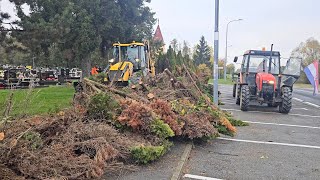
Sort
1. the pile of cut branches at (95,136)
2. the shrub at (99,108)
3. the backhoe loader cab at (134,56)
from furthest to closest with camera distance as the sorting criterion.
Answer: the backhoe loader cab at (134,56)
the shrub at (99,108)
the pile of cut branches at (95,136)

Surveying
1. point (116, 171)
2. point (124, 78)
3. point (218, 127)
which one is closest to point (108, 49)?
point (124, 78)

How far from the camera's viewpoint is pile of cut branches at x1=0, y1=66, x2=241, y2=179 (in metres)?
4.53

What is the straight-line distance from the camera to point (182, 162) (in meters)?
6.00

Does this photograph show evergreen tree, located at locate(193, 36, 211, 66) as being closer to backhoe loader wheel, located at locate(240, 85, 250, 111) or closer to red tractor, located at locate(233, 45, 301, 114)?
red tractor, located at locate(233, 45, 301, 114)

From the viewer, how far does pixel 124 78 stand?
48.8ft

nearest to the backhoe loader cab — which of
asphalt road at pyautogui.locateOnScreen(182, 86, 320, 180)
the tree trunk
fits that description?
asphalt road at pyautogui.locateOnScreen(182, 86, 320, 180)

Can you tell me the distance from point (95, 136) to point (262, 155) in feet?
11.4

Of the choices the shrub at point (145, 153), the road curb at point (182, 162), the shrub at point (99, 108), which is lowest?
the road curb at point (182, 162)

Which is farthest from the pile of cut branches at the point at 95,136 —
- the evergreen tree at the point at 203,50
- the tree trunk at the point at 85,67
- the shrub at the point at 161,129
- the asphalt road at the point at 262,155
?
the evergreen tree at the point at 203,50

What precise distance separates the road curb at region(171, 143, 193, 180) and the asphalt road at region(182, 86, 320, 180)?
3.9 inches

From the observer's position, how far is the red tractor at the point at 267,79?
13820 millimetres

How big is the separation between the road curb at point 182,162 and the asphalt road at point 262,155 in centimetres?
10

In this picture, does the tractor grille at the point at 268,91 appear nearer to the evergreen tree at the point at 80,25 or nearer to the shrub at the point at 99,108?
the shrub at the point at 99,108

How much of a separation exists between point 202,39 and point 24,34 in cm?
7591
